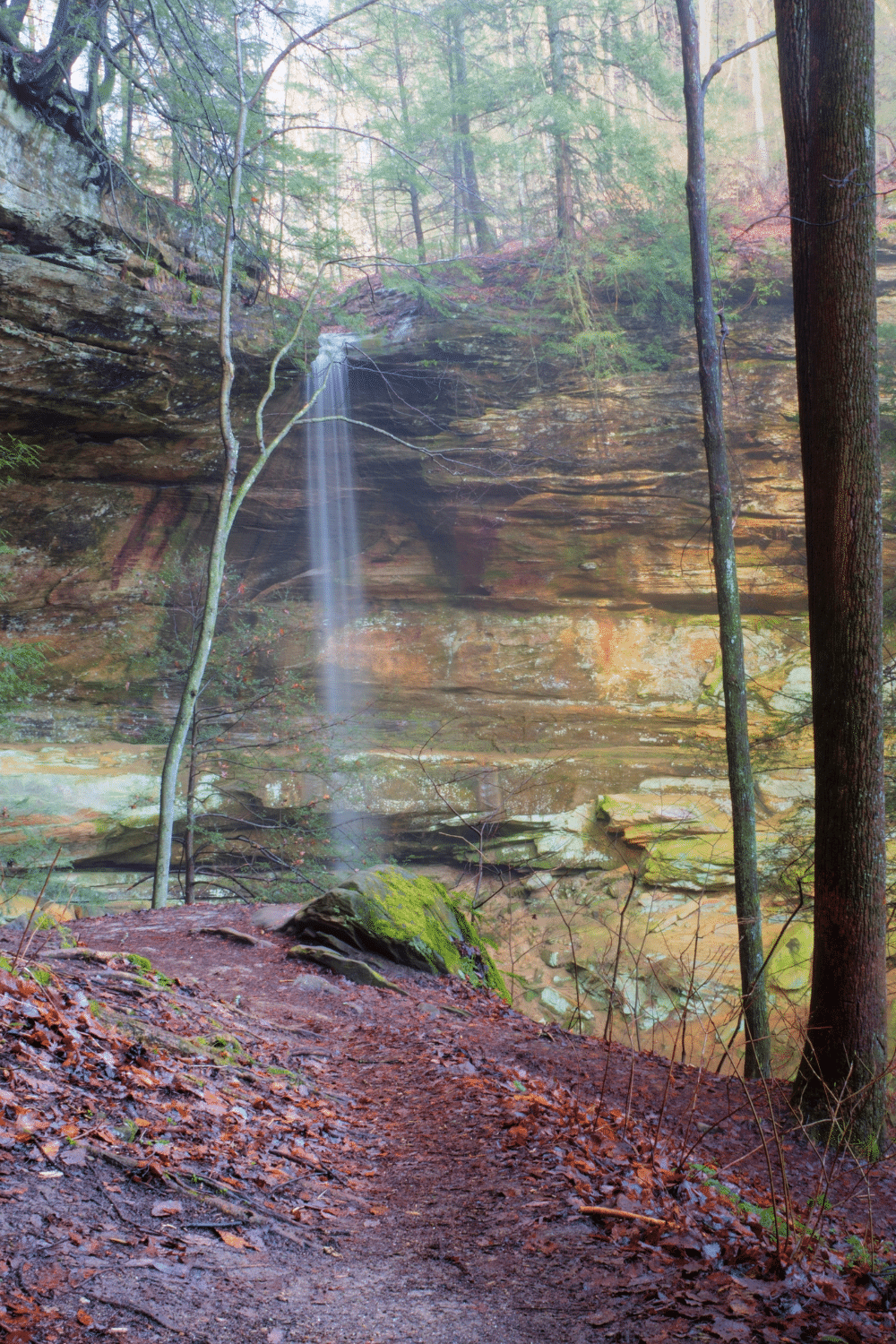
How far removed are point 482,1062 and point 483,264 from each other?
1604 cm

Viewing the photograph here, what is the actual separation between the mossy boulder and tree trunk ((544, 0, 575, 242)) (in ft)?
42.2

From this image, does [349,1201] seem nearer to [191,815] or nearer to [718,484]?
[718,484]

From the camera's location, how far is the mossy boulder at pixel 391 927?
252 inches

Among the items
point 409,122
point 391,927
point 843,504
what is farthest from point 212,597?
point 409,122

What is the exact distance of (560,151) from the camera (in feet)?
45.3

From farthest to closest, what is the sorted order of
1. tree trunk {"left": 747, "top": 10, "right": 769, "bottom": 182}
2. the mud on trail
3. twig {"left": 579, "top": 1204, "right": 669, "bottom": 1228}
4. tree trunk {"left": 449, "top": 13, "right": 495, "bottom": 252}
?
tree trunk {"left": 747, "top": 10, "right": 769, "bottom": 182} → tree trunk {"left": 449, "top": 13, "right": 495, "bottom": 252} → twig {"left": 579, "top": 1204, "right": 669, "bottom": 1228} → the mud on trail

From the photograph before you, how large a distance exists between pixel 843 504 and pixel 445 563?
1361 cm

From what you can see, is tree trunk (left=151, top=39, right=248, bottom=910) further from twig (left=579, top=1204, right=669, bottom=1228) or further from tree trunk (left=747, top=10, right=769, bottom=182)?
tree trunk (left=747, top=10, right=769, bottom=182)

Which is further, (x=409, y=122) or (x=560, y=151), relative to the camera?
(x=409, y=122)

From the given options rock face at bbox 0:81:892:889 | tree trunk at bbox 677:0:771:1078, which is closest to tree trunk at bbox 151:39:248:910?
rock face at bbox 0:81:892:889

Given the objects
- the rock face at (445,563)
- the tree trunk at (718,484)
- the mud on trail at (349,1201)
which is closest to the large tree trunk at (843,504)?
the mud on trail at (349,1201)

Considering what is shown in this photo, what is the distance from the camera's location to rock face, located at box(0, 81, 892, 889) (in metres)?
12.1

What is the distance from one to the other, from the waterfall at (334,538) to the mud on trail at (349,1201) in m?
11.3

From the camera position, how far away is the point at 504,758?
14.8m
